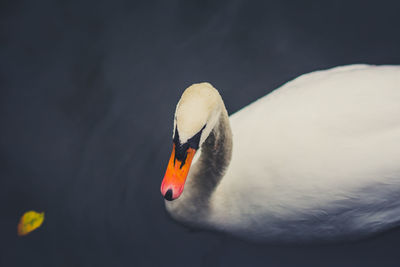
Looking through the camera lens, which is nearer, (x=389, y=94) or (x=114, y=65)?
(x=389, y=94)

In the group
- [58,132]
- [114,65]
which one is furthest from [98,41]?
[58,132]

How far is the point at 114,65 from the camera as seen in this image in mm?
4379

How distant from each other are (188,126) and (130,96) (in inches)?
85.1

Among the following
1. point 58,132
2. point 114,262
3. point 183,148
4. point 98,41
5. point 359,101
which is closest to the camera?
point 183,148

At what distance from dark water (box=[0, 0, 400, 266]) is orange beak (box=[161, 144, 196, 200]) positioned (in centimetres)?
148

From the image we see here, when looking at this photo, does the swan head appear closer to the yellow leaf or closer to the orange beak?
the orange beak

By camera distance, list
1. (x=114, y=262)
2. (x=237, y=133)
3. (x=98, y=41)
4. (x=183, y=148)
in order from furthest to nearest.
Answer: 1. (x=98, y=41)
2. (x=114, y=262)
3. (x=237, y=133)
4. (x=183, y=148)

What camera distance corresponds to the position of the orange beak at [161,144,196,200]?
234cm

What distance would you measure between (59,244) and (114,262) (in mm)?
484

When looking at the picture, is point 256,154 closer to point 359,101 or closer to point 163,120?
point 359,101

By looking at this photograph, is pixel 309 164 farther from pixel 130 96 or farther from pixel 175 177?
pixel 130 96

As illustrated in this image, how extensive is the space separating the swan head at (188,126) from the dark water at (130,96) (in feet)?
4.91

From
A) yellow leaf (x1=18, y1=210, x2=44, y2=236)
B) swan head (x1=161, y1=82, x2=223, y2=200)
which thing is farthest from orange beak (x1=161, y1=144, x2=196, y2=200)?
yellow leaf (x1=18, y1=210, x2=44, y2=236)

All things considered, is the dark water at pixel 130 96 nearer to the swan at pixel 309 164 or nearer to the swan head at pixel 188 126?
the swan at pixel 309 164
